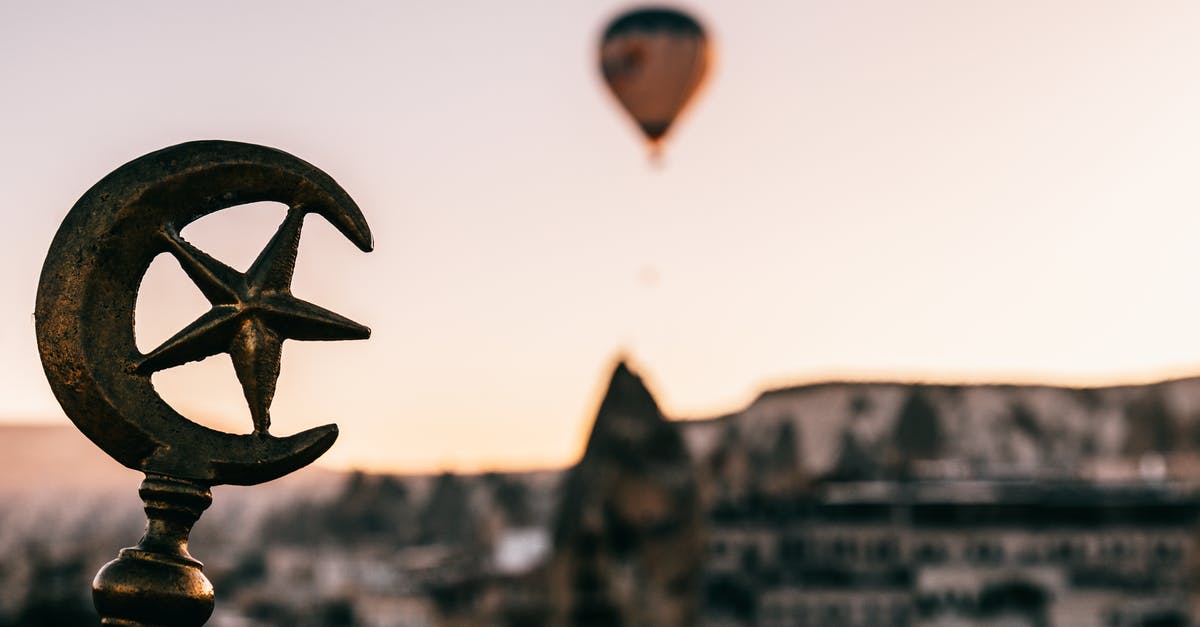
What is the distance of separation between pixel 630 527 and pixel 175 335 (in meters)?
37.8

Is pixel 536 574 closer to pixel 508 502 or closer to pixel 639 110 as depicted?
pixel 639 110

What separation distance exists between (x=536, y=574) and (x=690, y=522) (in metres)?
34.0

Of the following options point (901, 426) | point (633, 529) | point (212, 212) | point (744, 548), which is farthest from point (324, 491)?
point (212, 212)

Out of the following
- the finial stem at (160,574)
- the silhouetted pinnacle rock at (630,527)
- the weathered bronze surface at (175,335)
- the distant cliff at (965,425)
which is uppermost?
the weathered bronze surface at (175,335)

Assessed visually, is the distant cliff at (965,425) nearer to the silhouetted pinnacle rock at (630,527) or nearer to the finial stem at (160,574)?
the silhouetted pinnacle rock at (630,527)

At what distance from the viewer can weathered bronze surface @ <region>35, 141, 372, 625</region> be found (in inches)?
97.4

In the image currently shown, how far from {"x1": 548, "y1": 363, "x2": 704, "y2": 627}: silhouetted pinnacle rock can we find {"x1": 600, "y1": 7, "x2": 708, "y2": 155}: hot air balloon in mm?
8461

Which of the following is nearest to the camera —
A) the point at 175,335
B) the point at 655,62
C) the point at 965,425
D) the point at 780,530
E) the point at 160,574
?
the point at 160,574

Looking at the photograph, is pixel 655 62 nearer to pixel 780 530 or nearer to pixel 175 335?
pixel 175 335

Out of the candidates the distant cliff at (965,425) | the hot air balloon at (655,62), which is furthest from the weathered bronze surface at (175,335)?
the distant cliff at (965,425)

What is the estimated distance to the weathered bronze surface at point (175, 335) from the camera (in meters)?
2.47

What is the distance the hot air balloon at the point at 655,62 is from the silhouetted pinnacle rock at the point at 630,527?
846 cm

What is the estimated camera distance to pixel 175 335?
258 centimetres

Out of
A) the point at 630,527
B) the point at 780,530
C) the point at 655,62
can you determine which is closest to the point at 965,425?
the point at 780,530
